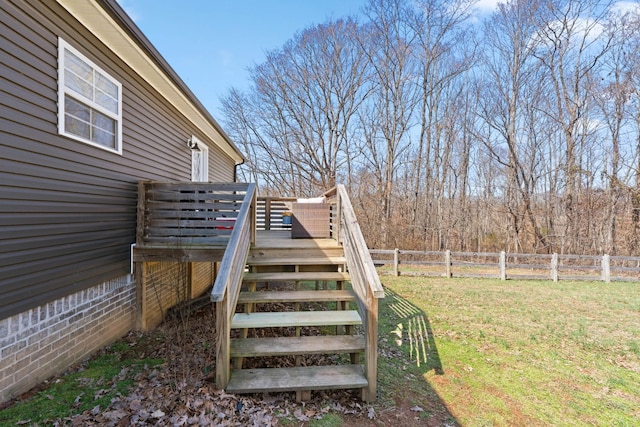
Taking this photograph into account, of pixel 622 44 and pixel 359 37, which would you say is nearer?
pixel 622 44

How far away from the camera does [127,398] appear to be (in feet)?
8.62

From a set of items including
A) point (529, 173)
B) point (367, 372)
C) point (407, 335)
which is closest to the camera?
point (367, 372)

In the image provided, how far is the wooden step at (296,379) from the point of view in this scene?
2723 mm

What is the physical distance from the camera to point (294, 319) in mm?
3361

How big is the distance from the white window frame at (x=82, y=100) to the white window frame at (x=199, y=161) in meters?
2.92

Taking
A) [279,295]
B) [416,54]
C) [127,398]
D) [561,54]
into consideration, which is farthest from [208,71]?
[561,54]

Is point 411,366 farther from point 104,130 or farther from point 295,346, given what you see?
point 104,130

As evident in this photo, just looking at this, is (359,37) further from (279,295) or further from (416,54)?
(279,295)

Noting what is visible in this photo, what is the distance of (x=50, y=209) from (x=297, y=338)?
3052mm

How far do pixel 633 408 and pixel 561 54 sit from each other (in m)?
16.9

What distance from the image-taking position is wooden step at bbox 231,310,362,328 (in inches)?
127

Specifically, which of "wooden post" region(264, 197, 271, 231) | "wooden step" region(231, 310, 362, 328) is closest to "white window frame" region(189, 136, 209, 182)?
"wooden post" region(264, 197, 271, 231)

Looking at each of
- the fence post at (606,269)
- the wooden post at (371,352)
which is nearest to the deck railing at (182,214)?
the wooden post at (371,352)

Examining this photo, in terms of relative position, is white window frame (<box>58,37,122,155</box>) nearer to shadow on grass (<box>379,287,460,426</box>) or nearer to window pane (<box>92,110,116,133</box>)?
window pane (<box>92,110,116,133</box>)
